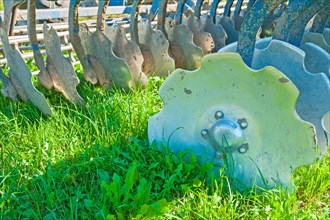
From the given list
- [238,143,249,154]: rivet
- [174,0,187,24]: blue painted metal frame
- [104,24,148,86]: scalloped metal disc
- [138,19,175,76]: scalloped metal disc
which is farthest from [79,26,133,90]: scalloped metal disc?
[238,143,249,154]: rivet

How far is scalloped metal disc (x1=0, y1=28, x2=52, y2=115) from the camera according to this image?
6.98 ft

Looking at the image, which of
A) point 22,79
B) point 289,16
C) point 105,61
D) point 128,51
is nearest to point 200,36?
point 128,51

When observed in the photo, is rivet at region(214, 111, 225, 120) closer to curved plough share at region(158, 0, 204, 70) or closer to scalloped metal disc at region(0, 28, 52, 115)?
scalloped metal disc at region(0, 28, 52, 115)

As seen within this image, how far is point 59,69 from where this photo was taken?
2.26 m

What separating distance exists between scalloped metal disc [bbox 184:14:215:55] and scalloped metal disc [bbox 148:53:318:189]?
1395mm

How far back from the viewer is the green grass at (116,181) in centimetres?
141

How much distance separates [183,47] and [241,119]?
1.37 m

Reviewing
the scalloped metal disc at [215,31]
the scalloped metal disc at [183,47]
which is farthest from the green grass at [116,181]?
the scalloped metal disc at [215,31]

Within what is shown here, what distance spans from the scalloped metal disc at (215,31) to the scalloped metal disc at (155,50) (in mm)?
502

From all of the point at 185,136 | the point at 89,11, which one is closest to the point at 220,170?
the point at 185,136

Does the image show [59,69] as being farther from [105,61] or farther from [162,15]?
[162,15]

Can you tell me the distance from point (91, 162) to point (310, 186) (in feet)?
2.62

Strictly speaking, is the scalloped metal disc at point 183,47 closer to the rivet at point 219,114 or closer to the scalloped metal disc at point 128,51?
the scalloped metal disc at point 128,51

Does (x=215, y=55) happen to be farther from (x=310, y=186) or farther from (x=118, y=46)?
(x=118, y=46)
